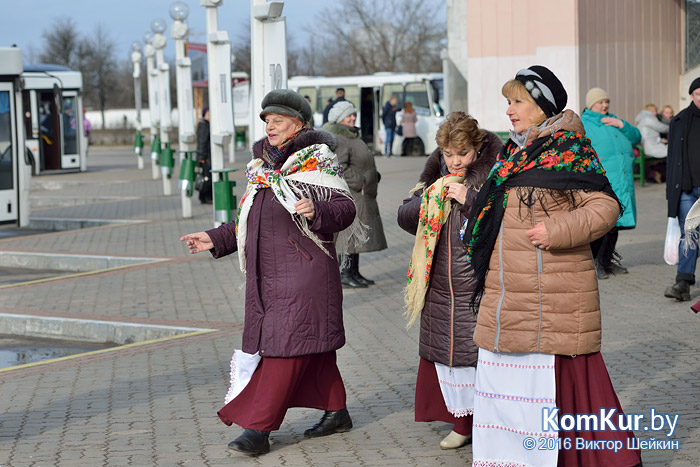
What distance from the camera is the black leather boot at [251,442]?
5.27 metres

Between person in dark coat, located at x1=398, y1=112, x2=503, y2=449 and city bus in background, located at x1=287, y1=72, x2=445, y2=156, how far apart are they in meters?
28.2

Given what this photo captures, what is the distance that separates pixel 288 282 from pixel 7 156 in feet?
42.0

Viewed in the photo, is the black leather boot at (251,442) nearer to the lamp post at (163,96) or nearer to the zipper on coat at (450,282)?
the zipper on coat at (450,282)

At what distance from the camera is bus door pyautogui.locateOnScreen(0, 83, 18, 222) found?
662 inches

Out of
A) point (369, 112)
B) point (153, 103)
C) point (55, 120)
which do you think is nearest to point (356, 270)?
point (153, 103)

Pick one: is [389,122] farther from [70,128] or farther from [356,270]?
[356,270]

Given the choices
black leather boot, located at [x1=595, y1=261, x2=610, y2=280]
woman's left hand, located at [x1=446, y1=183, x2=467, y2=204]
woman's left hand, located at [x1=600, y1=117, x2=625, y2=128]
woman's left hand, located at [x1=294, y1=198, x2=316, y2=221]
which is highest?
woman's left hand, located at [x1=600, y1=117, x2=625, y2=128]

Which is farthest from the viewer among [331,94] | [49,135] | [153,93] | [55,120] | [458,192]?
[331,94]

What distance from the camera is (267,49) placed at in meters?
10.8

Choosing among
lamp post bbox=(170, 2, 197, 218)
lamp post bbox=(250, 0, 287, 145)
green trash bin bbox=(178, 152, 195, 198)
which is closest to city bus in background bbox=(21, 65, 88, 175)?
lamp post bbox=(170, 2, 197, 218)

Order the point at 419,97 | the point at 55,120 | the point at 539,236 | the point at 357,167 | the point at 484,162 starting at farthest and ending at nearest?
the point at 419,97 → the point at 55,120 → the point at 357,167 → the point at 484,162 → the point at 539,236

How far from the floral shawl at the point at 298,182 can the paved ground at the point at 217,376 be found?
1.04 m

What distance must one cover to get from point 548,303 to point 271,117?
1.75m

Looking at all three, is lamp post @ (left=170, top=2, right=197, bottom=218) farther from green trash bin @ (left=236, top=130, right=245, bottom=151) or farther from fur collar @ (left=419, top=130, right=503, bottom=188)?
green trash bin @ (left=236, top=130, right=245, bottom=151)
